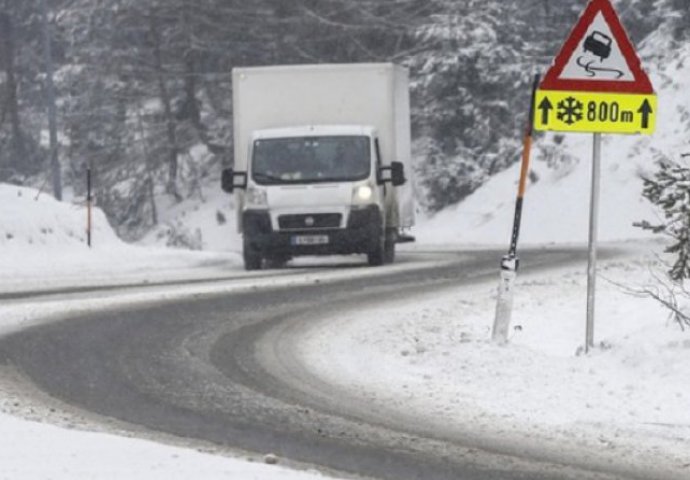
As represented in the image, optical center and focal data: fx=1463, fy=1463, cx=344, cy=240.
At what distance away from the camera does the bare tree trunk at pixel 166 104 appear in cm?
4656

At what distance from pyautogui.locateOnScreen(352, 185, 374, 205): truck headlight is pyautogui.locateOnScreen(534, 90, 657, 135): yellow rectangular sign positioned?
36.9 feet

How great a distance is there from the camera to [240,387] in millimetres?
9234

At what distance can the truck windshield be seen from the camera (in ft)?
70.5

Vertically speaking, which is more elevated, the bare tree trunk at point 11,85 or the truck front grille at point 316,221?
the bare tree trunk at point 11,85

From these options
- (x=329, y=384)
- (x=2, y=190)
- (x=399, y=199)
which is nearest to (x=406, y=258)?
(x=399, y=199)

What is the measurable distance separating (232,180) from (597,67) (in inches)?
477

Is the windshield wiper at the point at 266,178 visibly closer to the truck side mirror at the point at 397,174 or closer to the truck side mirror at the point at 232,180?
the truck side mirror at the point at 232,180

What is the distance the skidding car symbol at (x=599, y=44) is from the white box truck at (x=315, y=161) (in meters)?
11.3

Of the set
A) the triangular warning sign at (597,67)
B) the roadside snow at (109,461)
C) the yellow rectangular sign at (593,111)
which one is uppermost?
the triangular warning sign at (597,67)

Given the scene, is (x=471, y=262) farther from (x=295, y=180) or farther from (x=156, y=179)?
(x=156, y=179)

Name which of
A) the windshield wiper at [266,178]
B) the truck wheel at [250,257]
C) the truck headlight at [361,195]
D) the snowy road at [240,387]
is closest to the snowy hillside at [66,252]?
the truck wheel at [250,257]

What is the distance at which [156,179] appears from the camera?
5028cm

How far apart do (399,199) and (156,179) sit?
91.7 ft

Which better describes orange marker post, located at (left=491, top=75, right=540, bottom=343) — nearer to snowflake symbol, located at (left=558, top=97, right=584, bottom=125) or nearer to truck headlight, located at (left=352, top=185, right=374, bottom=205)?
snowflake symbol, located at (left=558, top=97, right=584, bottom=125)
